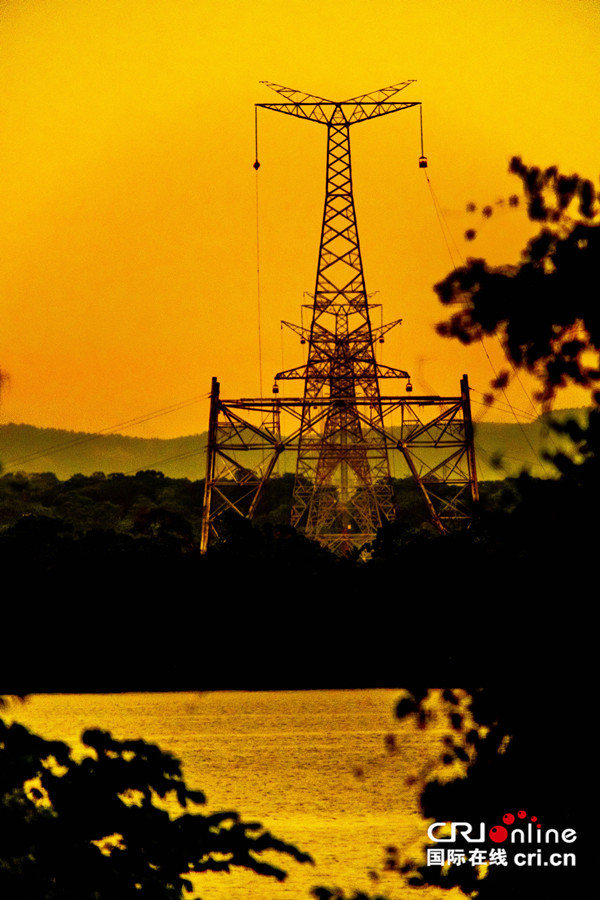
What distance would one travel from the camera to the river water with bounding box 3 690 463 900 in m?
14.7

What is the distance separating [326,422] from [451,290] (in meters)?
35.0

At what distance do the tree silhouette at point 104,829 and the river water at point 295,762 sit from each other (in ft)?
2.36

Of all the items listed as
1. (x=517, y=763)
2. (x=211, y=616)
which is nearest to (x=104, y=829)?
(x=517, y=763)

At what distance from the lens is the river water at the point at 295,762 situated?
48.1 ft

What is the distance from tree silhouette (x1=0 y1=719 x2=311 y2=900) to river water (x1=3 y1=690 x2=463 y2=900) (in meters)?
0.72

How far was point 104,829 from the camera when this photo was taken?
438cm

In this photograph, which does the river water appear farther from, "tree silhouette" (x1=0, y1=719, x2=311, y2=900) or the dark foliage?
"tree silhouette" (x1=0, y1=719, x2=311, y2=900)

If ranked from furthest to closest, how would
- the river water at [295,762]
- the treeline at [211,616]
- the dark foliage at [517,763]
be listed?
1. the treeline at [211,616]
2. the river water at [295,762]
3. the dark foliage at [517,763]

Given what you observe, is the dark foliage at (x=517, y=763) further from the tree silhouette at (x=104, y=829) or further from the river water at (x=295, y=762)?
the tree silhouette at (x=104, y=829)

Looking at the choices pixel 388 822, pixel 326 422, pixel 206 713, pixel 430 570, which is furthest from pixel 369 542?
pixel 430 570

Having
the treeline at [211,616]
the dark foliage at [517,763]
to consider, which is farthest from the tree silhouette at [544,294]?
the treeline at [211,616]

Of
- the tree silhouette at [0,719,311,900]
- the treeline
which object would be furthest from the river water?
the treeline

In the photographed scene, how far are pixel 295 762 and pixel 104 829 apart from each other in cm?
2055

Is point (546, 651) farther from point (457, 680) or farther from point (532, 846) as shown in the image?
point (532, 846)
